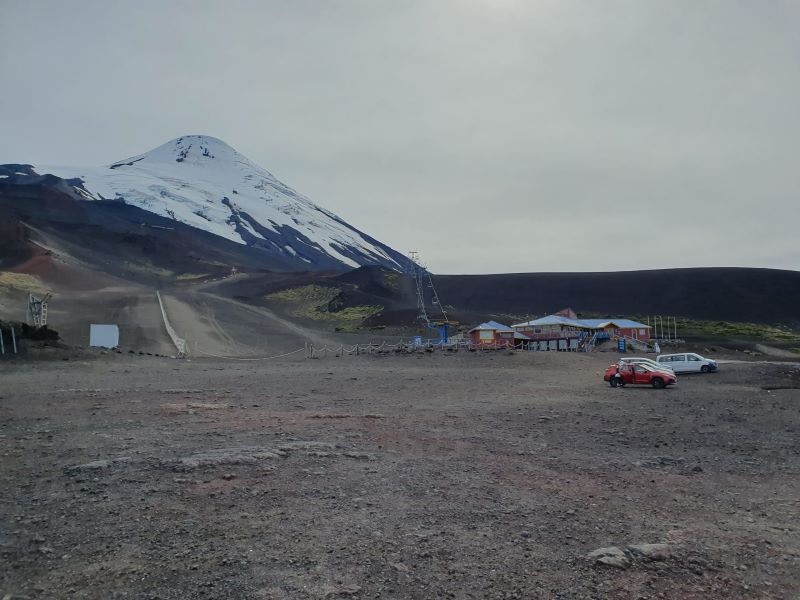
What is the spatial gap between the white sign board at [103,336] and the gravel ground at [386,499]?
61.7 feet

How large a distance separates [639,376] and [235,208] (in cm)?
15081

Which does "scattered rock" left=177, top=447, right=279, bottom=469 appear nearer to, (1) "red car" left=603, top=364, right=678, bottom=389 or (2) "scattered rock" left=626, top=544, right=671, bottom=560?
(2) "scattered rock" left=626, top=544, right=671, bottom=560

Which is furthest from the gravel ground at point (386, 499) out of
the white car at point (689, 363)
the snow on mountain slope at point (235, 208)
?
the snow on mountain slope at point (235, 208)

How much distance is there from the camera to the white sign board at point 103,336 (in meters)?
33.9

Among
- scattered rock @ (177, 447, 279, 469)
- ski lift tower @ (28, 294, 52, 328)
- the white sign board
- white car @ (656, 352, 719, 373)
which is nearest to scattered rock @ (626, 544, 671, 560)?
scattered rock @ (177, 447, 279, 469)

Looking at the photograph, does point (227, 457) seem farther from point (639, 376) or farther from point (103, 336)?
point (103, 336)

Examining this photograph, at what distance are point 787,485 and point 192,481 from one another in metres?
8.20

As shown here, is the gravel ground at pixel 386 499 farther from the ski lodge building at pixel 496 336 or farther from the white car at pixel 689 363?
the ski lodge building at pixel 496 336

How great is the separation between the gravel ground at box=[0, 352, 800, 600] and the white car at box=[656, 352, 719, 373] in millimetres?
13661

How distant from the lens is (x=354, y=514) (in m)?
7.18

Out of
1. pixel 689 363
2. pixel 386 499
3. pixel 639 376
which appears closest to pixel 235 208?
pixel 689 363

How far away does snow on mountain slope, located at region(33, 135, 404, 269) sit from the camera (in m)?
144

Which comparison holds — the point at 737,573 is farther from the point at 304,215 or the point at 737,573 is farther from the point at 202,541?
the point at 304,215

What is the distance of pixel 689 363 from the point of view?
96.8ft
